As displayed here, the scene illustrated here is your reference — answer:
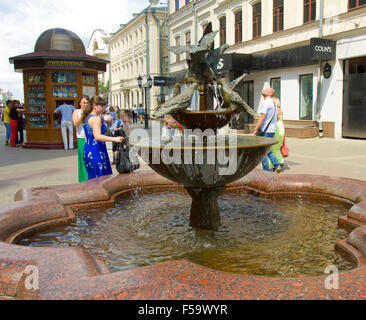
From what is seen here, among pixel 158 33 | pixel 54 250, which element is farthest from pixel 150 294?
pixel 158 33

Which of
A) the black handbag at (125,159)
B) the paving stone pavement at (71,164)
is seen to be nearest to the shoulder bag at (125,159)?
the black handbag at (125,159)

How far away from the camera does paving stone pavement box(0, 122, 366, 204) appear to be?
7645mm

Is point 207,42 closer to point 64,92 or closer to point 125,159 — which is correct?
point 125,159

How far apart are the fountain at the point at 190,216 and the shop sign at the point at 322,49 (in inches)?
441

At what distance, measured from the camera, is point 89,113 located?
587cm

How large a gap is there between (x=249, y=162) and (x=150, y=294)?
1876 mm

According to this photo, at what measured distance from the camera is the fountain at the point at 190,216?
2.12 metres

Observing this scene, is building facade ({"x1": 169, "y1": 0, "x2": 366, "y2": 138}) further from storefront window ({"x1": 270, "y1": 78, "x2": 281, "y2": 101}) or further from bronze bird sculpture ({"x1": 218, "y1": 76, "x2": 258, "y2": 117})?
bronze bird sculpture ({"x1": 218, "y1": 76, "x2": 258, "y2": 117})

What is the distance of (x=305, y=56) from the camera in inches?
684

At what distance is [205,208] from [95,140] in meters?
2.52

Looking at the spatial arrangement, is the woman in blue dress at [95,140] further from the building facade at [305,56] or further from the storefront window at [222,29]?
the storefront window at [222,29]

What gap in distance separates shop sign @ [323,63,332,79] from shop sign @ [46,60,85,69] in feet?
32.9

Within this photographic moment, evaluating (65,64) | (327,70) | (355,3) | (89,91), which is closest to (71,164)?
(65,64)
